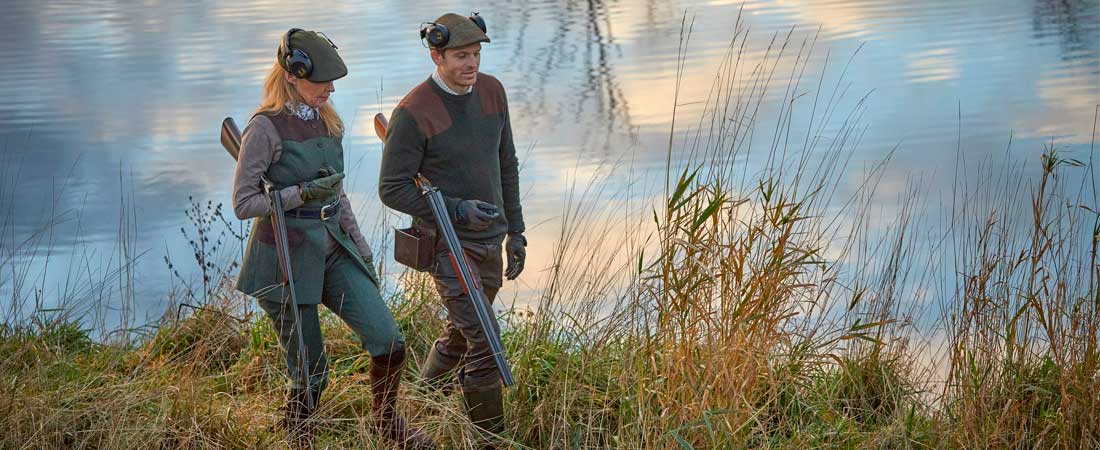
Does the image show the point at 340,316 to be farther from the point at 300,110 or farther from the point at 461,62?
the point at 461,62

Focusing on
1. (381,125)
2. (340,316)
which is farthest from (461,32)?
(340,316)

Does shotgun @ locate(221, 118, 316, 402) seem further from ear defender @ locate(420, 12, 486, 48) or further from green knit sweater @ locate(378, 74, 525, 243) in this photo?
ear defender @ locate(420, 12, 486, 48)

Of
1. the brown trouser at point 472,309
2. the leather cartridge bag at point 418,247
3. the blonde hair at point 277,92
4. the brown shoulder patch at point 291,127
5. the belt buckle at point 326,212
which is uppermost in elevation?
the blonde hair at point 277,92

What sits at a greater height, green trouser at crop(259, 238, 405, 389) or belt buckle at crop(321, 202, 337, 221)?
belt buckle at crop(321, 202, 337, 221)

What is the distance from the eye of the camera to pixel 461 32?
171 inches

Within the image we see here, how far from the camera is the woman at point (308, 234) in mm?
4320

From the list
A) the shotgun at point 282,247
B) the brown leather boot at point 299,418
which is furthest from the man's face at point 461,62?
the brown leather boot at point 299,418

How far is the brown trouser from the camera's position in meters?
4.52

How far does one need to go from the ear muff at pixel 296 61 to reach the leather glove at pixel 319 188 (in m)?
0.35

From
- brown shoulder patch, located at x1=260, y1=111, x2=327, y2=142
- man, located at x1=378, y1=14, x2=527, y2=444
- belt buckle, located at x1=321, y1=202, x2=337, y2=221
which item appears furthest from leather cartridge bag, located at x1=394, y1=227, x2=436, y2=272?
brown shoulder patch, located at x1=260, y1=111, x2=327, y2=142

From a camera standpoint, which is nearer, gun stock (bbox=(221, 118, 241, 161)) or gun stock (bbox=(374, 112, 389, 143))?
gun stock (bbox=(221, 118, 241, 161))

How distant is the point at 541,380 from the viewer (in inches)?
199

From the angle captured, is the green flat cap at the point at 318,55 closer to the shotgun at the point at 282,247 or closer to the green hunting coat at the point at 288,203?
the green hunting coat at the point at 288,203

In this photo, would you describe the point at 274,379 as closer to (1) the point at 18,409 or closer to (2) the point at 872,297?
(1) the point at 18,409
